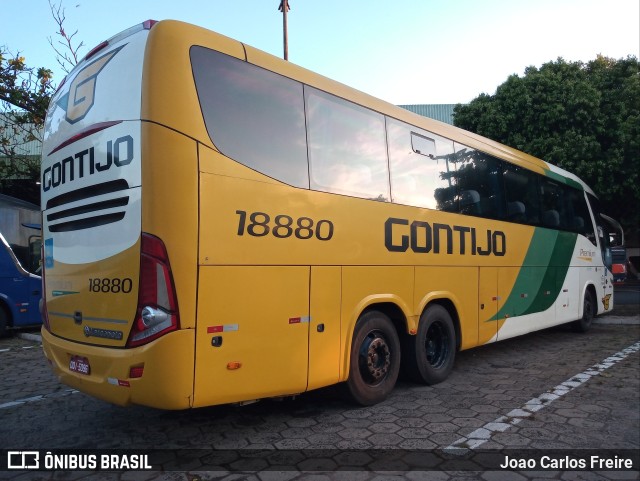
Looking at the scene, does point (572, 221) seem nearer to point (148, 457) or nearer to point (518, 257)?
point (518, 257)

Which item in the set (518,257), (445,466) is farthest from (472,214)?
(445,466)

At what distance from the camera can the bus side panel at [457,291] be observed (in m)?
5.57

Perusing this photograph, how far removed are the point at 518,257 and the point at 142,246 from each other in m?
6.02

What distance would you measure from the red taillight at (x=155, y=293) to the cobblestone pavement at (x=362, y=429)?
3.50 ft

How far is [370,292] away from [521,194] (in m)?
4.13

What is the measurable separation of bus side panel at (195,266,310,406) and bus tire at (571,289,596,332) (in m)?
7.91

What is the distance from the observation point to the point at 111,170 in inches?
144

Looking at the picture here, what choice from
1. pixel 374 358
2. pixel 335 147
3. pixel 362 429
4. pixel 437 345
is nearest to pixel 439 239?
pixel 437 345

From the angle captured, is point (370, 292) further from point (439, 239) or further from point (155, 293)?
point (155, 293)

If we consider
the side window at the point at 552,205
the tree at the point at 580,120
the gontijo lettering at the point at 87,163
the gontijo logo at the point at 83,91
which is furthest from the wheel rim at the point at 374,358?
the tree at the point at 580,120

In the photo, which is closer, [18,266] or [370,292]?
[370,292]

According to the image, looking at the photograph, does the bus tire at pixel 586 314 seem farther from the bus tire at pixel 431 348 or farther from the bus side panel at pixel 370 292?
the bus side panel at pixel 370 292

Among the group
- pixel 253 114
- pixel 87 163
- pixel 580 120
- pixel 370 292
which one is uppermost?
pixel 580 120

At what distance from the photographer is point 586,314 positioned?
9.91 metres
